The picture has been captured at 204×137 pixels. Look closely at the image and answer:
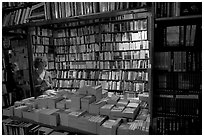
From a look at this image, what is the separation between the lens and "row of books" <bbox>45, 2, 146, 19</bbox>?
1866mm

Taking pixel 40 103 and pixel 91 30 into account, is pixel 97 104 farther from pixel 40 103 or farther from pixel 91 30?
pixel 91 30

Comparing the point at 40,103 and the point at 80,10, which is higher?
the point at 80,10

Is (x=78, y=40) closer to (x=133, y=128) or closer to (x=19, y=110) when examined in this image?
(x=19, y=110)

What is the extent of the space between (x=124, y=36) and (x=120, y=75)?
3.20 feet

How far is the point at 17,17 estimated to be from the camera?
104 inches

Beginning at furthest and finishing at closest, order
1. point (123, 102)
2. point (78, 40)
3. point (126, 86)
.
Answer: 1. point (78, 40)
2. point (126, 86)
3. point (123, 102)

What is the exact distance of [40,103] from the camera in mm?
2359

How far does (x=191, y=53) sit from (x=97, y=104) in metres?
1.23

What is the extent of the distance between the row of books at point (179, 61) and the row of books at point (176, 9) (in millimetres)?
360

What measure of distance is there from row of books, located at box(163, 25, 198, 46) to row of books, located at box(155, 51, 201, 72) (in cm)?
10

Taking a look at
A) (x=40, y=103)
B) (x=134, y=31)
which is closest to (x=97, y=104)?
(x=40, y=103)

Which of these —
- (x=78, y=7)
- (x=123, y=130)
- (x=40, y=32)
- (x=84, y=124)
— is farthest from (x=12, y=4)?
(x=123, y=130)

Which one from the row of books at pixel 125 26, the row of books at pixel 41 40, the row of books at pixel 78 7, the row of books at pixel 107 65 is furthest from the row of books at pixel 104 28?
the row of books at pixel 78 7

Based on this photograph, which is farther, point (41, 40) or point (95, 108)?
point (41, 40)
